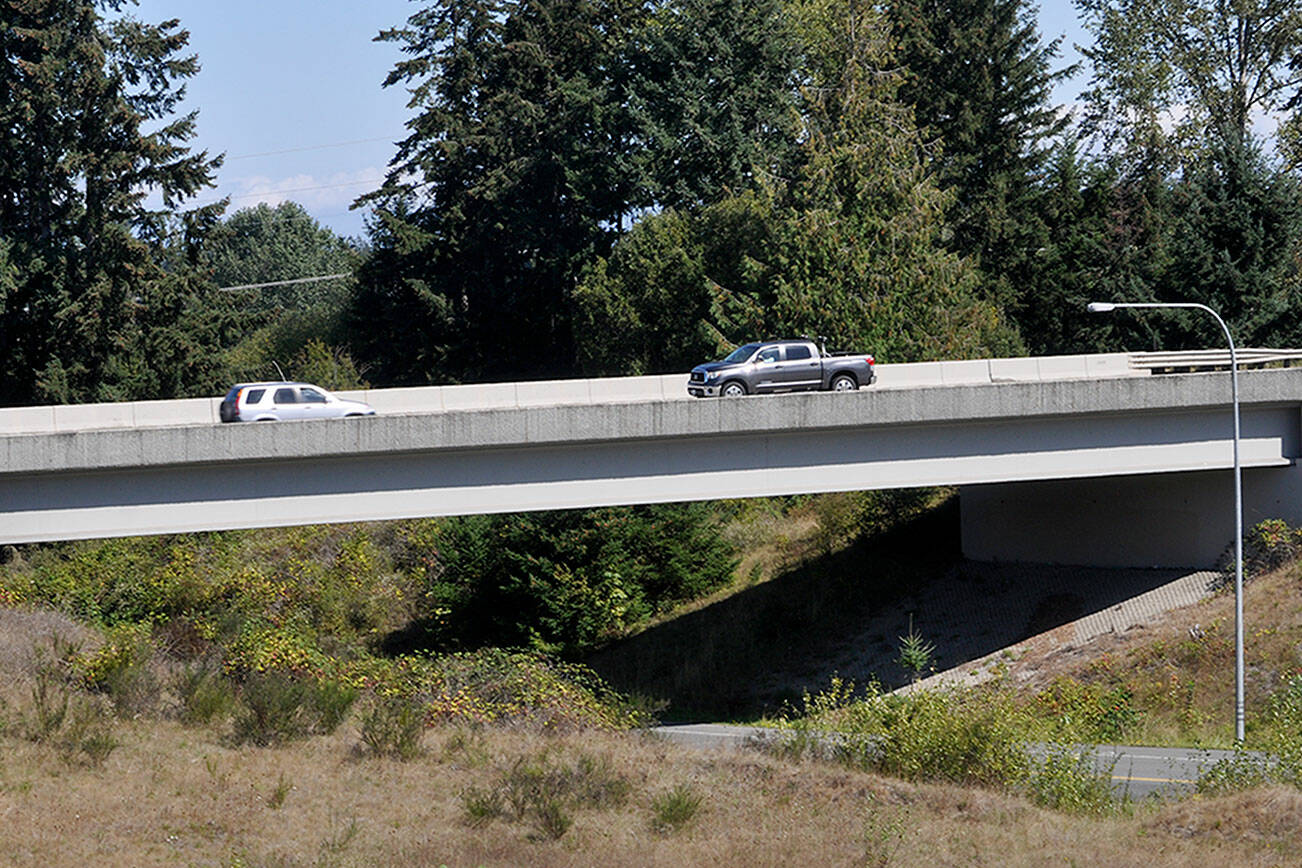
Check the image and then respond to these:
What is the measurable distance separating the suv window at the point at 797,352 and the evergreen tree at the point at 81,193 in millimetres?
25236

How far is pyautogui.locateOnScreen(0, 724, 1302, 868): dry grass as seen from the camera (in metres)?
15.1

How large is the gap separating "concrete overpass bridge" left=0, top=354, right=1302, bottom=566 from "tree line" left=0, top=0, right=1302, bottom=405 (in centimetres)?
1385

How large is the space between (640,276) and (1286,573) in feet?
100

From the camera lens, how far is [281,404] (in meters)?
29.3

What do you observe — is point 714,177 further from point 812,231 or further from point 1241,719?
point 1241,719

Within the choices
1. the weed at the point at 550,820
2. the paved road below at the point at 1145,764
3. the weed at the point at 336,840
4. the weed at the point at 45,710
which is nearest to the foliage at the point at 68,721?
the weed at the point at 45,710

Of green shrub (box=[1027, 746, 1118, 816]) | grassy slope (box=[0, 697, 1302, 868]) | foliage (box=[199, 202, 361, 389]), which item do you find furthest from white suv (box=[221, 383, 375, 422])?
foliage (box=[199, 202, 361, 389])

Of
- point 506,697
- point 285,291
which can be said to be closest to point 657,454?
point 506,697

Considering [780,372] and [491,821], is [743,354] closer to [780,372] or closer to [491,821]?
[780,372]

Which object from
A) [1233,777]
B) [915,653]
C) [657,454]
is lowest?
[915,653]

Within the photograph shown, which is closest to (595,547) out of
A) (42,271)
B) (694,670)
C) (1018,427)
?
(694,670)

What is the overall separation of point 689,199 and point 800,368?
24.3 metres

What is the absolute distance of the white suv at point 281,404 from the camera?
28.8 metres

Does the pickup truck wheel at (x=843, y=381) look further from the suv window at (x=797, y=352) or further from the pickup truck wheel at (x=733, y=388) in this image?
the pickup truck wheel at (x=733, y=388)
